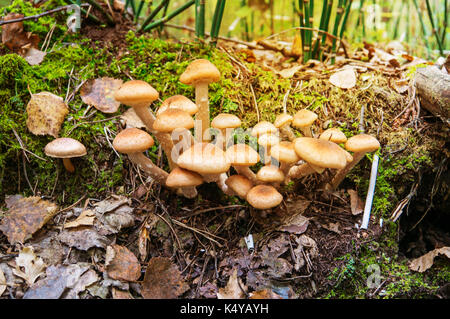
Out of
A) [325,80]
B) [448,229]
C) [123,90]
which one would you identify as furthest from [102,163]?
[448,229]

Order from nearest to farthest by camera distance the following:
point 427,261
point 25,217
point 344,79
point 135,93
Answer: point 135,93
point 25,217
point 427,261
point 344,79

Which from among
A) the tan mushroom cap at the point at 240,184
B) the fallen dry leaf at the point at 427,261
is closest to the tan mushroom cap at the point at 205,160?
the tan mushroom cap at the point at 240,184

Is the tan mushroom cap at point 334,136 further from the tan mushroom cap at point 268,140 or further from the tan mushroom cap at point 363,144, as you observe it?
the tan mushroom cap at point 268,140

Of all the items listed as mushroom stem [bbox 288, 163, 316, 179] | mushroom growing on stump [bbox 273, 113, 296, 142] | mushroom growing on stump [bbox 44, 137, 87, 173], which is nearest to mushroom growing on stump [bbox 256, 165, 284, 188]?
mushroom stem [bbox 288, 163, 316, 179]

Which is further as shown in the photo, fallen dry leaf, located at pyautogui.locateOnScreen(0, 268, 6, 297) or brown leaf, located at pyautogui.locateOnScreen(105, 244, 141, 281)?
brown leaf, located at pyautogui.locateOnScreen(105, 244, 141, 281)

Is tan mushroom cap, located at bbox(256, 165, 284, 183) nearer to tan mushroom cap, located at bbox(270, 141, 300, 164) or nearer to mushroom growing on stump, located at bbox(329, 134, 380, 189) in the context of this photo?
tan mushroom cap, located at bbox(270, 141, 300, 164)

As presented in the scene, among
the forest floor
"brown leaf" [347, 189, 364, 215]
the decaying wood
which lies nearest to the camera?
the forest floor

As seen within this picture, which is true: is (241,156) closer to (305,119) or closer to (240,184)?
(240,184)

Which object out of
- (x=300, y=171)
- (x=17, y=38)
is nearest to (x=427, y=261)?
(x=300, y=171)
